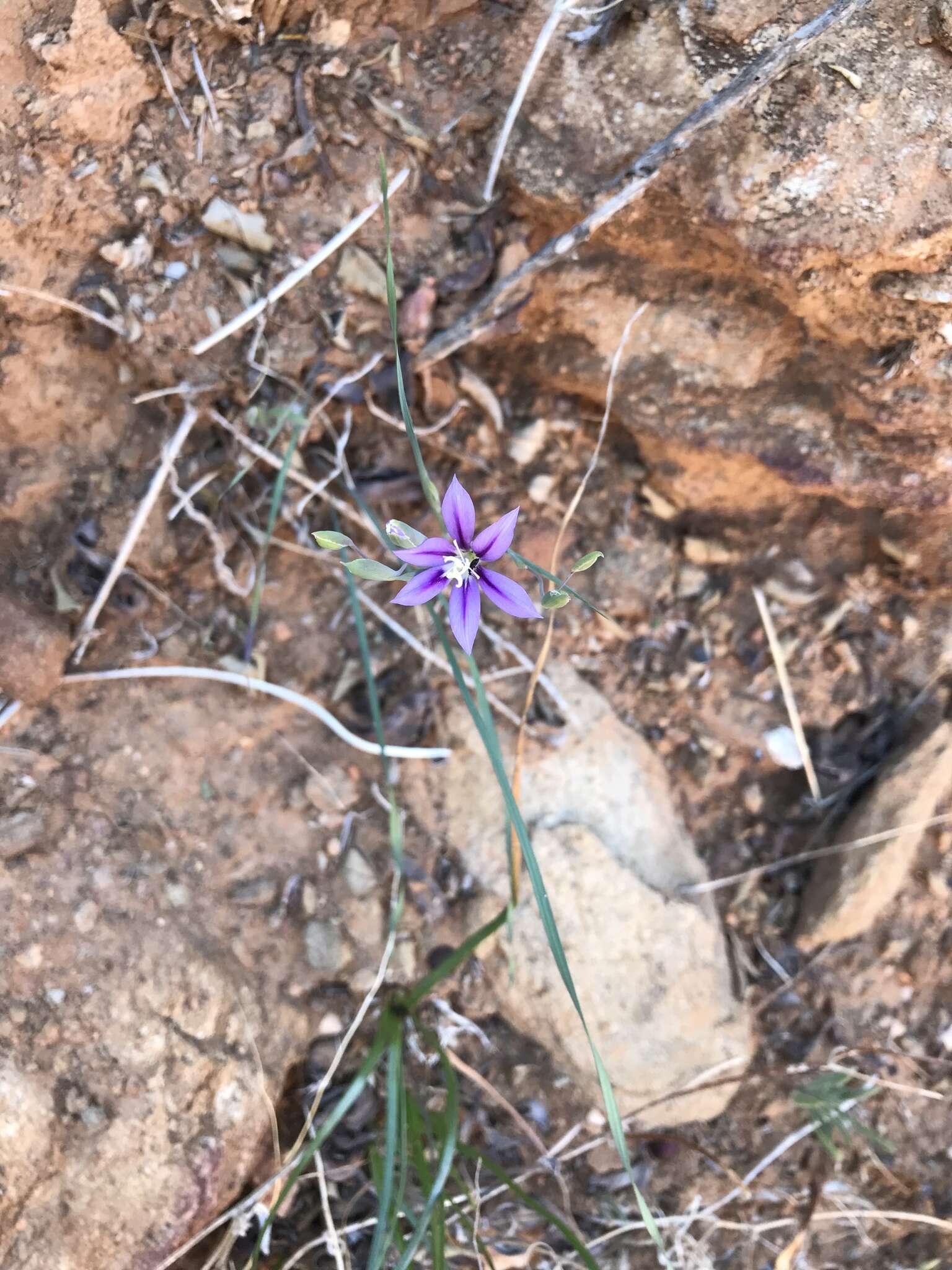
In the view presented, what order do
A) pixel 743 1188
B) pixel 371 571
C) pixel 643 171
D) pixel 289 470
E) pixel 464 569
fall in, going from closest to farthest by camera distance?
pixel 371 571 → pixel 464 569 → pixel 643 171 → pixel 289 470 → pixel 743 1188

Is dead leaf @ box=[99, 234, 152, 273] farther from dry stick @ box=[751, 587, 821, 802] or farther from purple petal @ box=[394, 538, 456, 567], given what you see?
dry stick @ box=[751, 587, 821, 802]

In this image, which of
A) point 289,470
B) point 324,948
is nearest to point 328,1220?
point 324,948

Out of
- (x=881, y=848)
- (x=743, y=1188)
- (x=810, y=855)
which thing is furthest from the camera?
(x=810, y=855)

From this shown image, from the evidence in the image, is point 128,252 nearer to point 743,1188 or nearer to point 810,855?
point 810,855

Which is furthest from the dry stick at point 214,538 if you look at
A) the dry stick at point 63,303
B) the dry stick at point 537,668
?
the dry stick at point 537,668

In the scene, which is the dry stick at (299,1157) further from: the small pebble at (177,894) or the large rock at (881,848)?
the large rock at (881,848)
